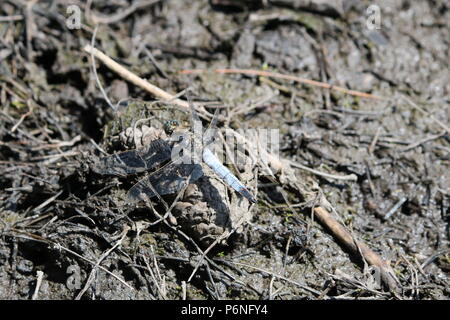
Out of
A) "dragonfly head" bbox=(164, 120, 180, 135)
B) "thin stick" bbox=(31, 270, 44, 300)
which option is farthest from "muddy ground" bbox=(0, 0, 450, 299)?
"dragonfly head" bbox=(164, 120, 180, 135)

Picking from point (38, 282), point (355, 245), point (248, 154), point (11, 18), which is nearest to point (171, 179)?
point (248, 154)

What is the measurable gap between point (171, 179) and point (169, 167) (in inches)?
3.0

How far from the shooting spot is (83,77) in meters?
3.92

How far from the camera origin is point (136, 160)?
2994 mm

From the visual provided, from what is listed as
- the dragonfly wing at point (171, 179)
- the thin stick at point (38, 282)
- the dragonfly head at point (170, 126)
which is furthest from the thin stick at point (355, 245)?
the thin stick at point (38, 282)

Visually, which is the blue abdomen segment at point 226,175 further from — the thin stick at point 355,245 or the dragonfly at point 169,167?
the thin stick at point 355,245

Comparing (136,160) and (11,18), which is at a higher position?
(11,18)

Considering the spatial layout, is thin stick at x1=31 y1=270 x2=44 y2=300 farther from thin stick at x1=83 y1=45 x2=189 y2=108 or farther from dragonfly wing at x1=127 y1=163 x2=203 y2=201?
thin stick at x1=83 y1=45 x2=189 y2=108

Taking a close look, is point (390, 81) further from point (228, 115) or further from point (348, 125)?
point (228, 115)

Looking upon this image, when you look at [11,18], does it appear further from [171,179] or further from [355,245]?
[355,245]

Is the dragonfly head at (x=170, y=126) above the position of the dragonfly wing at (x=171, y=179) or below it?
above

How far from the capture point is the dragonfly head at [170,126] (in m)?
3.08

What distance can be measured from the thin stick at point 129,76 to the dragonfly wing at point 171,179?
0.73 meters
